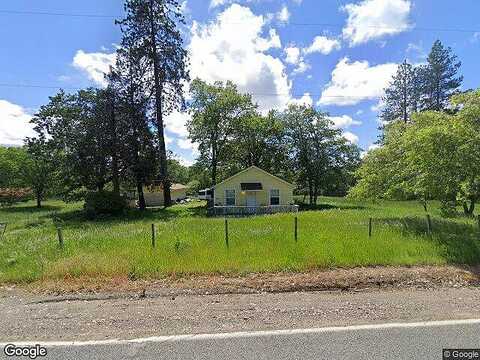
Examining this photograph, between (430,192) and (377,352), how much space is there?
31.3ft

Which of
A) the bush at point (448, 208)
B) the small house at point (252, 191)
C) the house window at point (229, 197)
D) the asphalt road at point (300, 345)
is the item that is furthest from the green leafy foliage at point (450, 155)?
the house window at point (229, 197)

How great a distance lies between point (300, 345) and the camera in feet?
14.6

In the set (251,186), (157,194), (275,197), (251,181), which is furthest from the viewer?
(157,194)

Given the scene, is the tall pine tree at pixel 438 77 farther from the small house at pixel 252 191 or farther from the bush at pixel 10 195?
the bush at pixel 10 195

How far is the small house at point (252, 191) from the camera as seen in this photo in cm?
3694

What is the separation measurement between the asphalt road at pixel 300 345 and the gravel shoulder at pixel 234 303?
0.90 feet

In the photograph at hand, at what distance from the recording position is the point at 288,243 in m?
10.4

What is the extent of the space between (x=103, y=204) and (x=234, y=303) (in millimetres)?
27412

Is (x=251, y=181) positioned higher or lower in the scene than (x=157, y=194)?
higher

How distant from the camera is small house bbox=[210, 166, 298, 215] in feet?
121

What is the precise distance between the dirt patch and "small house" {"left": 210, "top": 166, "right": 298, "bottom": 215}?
28.3 m

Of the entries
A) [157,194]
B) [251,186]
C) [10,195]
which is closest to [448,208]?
[251,186]

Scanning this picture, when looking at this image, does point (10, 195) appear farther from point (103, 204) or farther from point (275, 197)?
point (275, 197)

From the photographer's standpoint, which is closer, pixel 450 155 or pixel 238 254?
pixel 238 254
